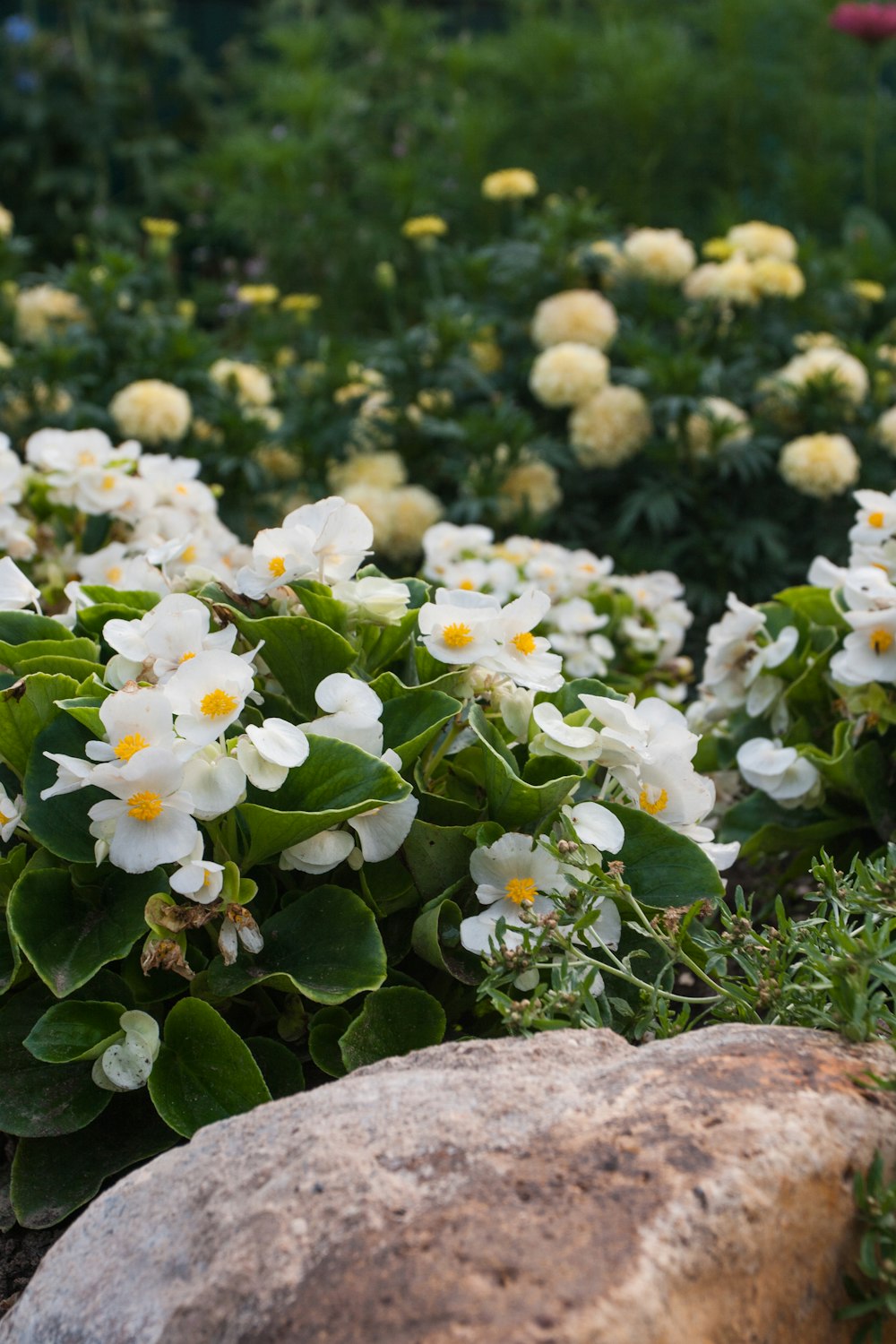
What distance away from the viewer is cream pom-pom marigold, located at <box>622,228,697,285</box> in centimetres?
402

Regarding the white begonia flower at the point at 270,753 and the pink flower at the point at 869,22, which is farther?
the pink flower at the point at 869,22

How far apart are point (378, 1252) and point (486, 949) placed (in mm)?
521

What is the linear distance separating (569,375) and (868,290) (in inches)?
44.9

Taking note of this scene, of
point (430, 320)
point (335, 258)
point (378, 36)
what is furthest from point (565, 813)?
point (378, 36)

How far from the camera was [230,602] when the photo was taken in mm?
1807

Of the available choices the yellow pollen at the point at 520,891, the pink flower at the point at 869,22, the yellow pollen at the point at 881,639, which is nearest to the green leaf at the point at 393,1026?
the yellow pollen at the point at 520,891

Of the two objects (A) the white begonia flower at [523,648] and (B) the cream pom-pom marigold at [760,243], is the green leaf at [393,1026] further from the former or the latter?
(B) the cream pom-pom marigold at [760,243]

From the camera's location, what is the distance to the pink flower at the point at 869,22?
202 inches

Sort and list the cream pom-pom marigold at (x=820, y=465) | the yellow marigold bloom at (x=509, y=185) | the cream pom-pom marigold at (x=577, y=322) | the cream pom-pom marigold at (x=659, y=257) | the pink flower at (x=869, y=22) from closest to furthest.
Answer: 1. the cream pom-pom marigold at (x=820, y=465)
2. the cream pom-pom marigold at (x=577, y=322)
3. the cream pom-pom marigold at (x=659, y=257)
4. the yellow marigold bloom at (x=509, y=185)
5. the pink flower at (x=869, y=22)

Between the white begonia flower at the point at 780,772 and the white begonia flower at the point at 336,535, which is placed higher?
the white begonia flower at the point at 336,535

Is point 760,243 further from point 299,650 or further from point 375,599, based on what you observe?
point 299,650

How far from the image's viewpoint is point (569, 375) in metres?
3.73

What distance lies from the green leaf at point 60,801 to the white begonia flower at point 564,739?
52 cm

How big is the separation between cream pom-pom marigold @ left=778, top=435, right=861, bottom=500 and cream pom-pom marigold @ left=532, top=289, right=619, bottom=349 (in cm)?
69
